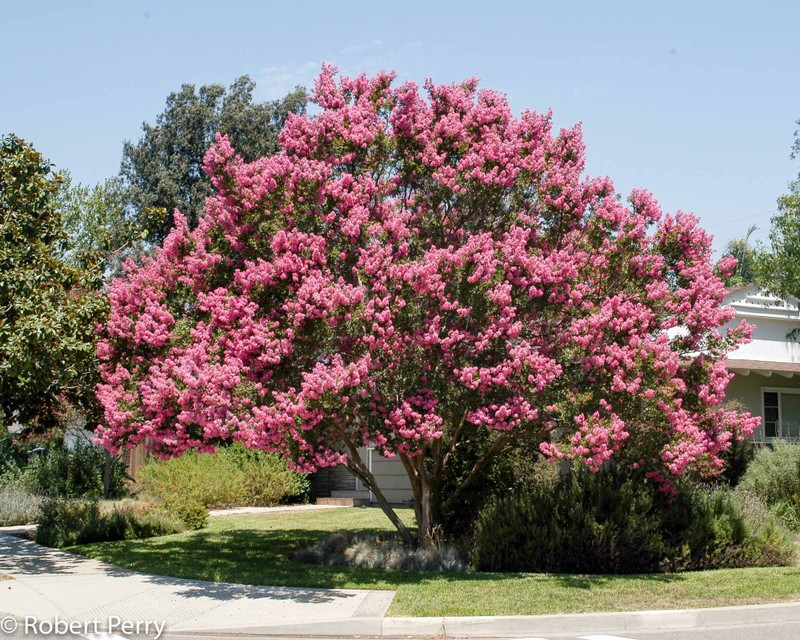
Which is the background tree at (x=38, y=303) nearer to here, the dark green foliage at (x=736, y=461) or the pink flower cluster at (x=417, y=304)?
the pink flower cluster at (x=417, y=304)

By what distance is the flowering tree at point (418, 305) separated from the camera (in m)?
12.5

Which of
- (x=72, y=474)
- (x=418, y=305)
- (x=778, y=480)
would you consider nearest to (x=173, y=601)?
(x=418, y=305)

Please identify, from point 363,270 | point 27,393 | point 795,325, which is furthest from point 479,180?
point 795,325

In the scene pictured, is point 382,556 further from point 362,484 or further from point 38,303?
point 362,484

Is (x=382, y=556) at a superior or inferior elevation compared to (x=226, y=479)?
inferior

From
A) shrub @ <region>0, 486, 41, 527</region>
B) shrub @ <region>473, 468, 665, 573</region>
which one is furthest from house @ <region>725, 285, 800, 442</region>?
shrub @ <region>0, 486, 41, 527</region>

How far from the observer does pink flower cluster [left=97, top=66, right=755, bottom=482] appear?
41.0 feet

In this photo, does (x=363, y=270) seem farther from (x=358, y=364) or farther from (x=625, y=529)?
(x=625, y=529)

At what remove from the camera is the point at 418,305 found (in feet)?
42.6

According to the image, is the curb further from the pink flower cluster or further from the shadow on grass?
the pink flower cluster

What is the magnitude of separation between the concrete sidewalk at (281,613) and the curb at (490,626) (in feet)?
0.03

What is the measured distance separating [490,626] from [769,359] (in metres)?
17.8

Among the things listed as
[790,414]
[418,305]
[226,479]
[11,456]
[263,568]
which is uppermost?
[418,305]

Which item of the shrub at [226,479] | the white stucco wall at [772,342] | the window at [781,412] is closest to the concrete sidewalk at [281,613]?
the shrub at [226,479]
